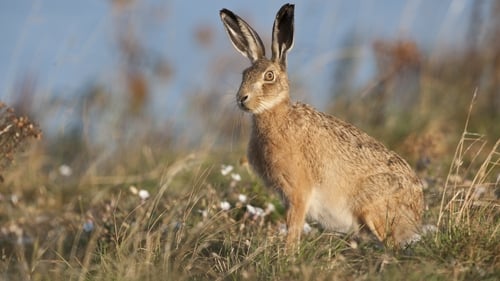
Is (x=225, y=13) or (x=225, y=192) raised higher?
(x=225, y=13)

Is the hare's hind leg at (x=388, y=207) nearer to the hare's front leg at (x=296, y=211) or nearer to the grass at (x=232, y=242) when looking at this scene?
the grass at (x=232, y=242)

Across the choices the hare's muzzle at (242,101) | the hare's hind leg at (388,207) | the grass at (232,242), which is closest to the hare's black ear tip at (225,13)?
the hare's muzzle at (242,101)

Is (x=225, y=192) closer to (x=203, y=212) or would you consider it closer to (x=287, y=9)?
(x=203, y=212)

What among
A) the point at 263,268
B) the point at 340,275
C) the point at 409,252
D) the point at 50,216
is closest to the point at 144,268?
the point at 263,268

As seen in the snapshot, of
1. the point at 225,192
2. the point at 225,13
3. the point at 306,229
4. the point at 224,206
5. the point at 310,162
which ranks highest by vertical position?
the point at 225,13

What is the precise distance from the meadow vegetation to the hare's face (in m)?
0.57

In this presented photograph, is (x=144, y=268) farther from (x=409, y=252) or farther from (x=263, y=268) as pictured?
(x=409, y=252)

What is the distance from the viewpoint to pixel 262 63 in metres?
5.82

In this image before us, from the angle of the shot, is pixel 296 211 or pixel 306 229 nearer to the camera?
pixel 296 211

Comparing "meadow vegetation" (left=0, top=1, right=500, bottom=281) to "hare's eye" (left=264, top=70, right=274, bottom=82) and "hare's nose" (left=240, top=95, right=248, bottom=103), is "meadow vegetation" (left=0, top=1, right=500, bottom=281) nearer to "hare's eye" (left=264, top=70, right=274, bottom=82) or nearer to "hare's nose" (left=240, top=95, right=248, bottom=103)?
"hare's nose" (left=240, top=95, right=248, bottom=103)

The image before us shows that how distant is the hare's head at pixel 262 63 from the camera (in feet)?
18.4

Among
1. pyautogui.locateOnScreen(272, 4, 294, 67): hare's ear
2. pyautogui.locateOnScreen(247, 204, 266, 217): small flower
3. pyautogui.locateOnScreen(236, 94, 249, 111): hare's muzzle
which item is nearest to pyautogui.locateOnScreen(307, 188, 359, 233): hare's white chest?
pyautogui.locateOnScreen(247, 204, 266, 217): small flower

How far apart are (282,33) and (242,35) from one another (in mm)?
317

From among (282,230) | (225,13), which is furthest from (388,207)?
(225,13)
